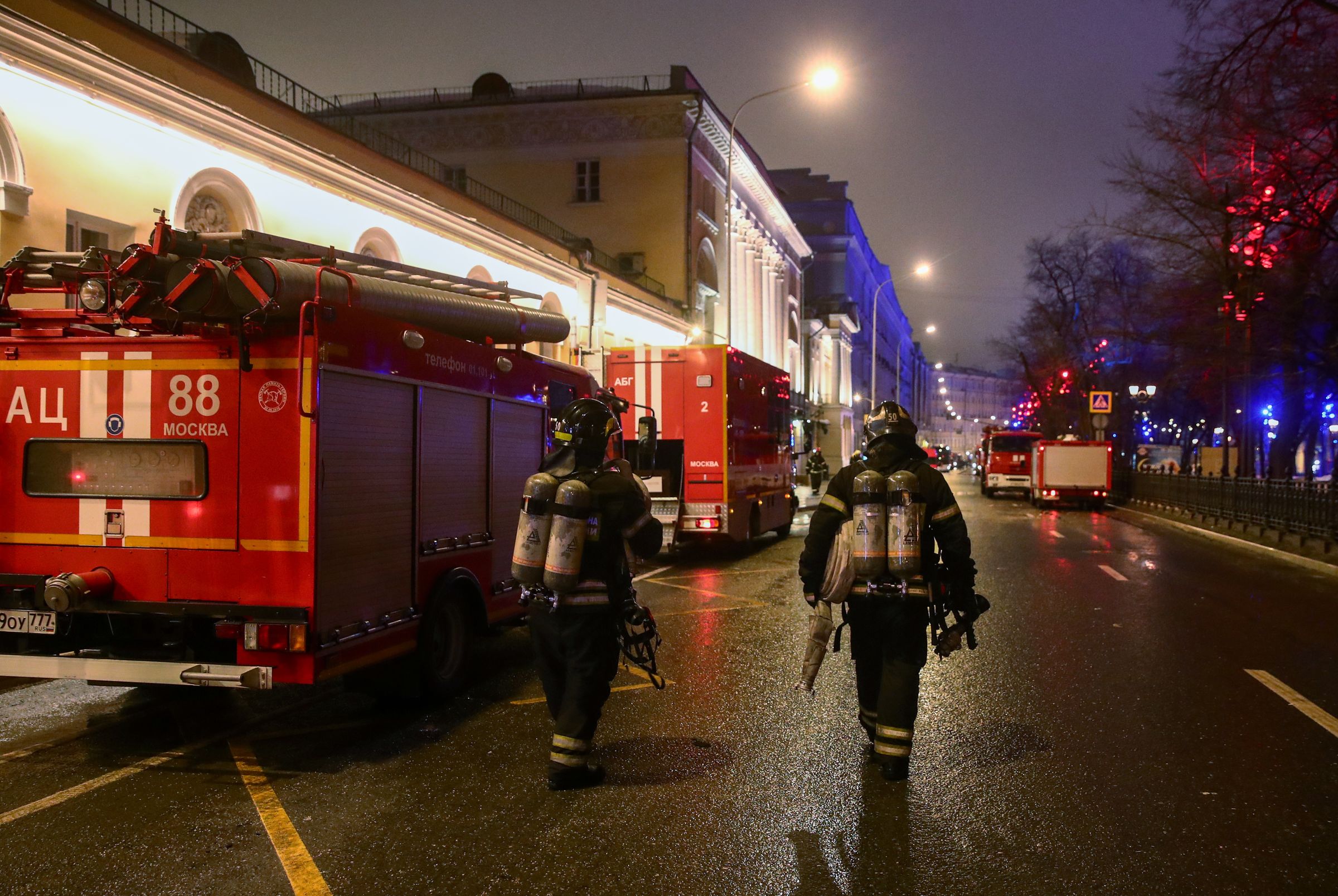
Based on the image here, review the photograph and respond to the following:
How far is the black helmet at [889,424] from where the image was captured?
A: 5.57 m

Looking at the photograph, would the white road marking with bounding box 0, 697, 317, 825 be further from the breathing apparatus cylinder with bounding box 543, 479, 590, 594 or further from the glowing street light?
the glowing street light

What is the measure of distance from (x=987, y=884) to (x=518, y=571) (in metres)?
2.54

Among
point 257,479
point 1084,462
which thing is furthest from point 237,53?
point 1084,462

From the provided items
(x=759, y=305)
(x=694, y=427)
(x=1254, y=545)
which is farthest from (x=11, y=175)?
(x=759, y=305)

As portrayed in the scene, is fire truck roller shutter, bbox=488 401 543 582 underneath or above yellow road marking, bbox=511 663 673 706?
above

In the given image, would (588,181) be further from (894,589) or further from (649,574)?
(894,589)

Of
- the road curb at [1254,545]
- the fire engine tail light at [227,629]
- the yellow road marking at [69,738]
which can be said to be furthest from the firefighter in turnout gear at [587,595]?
the road curb at [1254,545]

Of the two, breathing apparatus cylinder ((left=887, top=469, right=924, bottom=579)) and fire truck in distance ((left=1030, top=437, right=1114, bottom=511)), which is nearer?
breathing apparatus cylinder ((left=887, top=469, right=924, bottom=579))

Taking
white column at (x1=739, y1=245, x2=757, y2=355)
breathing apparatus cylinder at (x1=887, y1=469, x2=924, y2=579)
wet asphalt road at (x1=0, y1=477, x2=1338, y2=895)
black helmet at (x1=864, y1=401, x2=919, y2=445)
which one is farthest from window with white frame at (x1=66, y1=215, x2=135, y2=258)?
white column at (x1=739, y1=245, x2=757, y2=355)

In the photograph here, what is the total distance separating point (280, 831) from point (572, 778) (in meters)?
1.36

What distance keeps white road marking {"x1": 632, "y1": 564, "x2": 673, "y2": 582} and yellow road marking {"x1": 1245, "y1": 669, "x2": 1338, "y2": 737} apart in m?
7.37

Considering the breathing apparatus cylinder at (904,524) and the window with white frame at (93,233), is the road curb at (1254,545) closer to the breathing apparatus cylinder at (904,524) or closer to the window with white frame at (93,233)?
the breathing apparatus cylinder at (904,524)

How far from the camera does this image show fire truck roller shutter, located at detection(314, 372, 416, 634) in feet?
18.9

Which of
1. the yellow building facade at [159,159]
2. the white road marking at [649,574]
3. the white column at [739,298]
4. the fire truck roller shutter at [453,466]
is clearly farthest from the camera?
the white column at [739,298]
